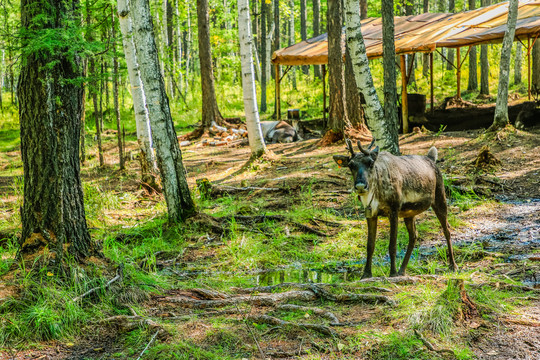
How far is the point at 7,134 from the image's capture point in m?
24.3

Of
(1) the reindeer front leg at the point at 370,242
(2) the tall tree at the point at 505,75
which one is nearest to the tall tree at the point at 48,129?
(1) the reindeer front leg at the point at 370,242

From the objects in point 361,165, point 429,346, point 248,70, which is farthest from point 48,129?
point 248,70

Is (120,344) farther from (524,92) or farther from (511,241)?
(524,92)

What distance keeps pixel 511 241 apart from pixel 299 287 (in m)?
3.54

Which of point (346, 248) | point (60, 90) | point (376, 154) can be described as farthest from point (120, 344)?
point (346, 248)

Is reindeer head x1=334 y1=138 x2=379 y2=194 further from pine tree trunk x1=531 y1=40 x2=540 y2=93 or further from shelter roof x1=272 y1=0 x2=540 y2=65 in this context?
pine tree trunk x1=531 y1=40 x2=540 y2=93

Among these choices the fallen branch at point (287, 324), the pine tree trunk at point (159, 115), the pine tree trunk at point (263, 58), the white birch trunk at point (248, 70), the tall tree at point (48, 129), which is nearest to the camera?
the fallen branch at point (287, 324)

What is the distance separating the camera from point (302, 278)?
651 cm

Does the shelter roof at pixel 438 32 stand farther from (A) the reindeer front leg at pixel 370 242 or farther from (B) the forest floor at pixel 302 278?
(A) the reindeer front leg at pixel 370 242

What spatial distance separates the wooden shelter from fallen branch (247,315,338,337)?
44.1 ft

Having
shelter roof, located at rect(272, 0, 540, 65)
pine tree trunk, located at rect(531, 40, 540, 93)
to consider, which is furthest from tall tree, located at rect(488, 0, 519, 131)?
pine tree trunk, located at rect(531, 40, 540, 93)

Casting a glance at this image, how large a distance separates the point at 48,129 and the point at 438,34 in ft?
49.3

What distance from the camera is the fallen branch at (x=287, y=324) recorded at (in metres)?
4.35

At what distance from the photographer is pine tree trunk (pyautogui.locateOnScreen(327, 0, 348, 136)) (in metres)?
15.2
